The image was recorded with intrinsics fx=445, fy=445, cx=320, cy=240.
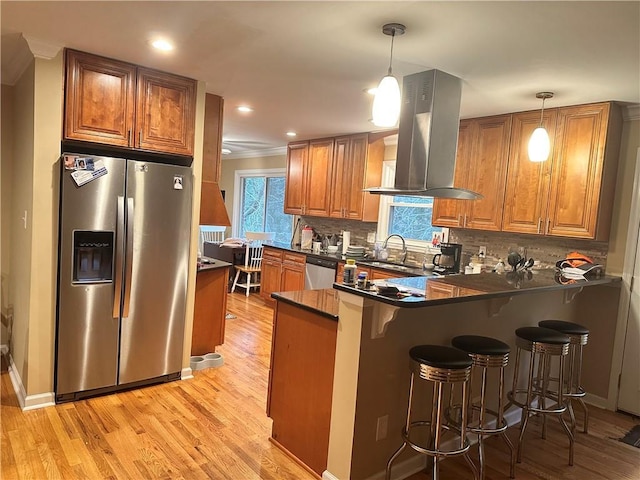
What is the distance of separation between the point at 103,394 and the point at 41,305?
788 millimetres

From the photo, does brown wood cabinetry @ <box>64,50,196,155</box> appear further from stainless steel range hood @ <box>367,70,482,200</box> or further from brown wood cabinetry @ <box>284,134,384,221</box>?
brown wood cabinetry @ <box>284,134,384,221</box>

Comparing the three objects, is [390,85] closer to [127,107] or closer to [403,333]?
[403,333]

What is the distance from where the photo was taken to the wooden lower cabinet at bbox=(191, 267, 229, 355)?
3889mm

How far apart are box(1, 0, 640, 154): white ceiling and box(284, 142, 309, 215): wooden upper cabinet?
256 centimetres

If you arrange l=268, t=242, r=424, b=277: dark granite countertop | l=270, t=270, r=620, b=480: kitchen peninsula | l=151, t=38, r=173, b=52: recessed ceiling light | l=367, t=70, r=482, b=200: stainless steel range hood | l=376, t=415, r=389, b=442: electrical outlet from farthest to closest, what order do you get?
1. l=268, t=242, r=424, b=277: dark granite countertop
2. l=367, t=70, r=482, b=200: stainless steel range hood
3. l=151, t=38, r=173, b=52: recessed ceiling light
4. l=376, t=415, r=389, b=442: electrical outlet
5. l=270, t=270, r=620, b=480: kitchen peninsula

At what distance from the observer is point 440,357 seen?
220 cm

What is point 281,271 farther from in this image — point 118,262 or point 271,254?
point 118,262

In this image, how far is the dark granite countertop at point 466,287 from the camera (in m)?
2.06

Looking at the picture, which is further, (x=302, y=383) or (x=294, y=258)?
(x=294, y=258)

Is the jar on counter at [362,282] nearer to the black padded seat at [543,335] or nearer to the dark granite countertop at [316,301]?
the dark granite countertop at [316,301]

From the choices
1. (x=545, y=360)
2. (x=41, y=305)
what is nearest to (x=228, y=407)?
(x=41, y=305)

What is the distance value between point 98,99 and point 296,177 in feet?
11.6

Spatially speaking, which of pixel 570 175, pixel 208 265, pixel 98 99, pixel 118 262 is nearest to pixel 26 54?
pixel 98 99

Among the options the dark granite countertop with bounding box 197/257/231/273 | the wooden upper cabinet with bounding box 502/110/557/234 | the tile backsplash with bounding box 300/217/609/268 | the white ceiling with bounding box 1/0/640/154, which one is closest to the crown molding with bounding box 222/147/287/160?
the tile backsplash with bounding box 300/217/609/268
